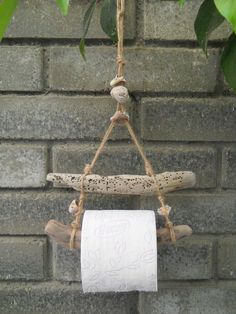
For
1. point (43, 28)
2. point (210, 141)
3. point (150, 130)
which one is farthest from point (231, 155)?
point (43, 28)

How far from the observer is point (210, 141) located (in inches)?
32.9

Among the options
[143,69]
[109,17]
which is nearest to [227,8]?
[109,17]

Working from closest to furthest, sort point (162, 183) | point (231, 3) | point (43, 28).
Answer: point (231, 3), point (162, 183), point (43, 28)

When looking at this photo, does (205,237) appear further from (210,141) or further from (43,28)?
(43,28)

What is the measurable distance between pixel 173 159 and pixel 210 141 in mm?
79

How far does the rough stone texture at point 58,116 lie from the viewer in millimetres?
832

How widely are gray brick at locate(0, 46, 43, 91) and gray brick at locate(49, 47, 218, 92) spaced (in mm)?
26

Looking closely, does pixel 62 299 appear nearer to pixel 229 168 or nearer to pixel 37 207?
pixel 37 207

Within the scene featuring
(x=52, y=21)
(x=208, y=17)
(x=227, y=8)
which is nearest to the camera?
(x=227, y=8)

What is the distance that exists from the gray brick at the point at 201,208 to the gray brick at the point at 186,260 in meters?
0.03

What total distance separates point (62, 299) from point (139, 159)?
0.32 m

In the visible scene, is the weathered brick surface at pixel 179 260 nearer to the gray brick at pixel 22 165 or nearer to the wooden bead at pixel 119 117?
the gray brick at pixel 22 165

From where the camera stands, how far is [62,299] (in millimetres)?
874

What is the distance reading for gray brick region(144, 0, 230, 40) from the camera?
0.80 m
